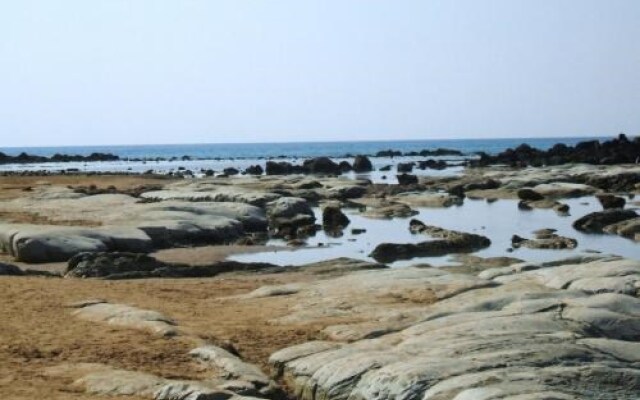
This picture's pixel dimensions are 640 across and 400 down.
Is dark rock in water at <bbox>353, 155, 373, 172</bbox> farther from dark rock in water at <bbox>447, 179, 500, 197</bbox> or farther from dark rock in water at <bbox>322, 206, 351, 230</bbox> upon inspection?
dark rock in water at <bbox>322, 206, 351, 230</bbox>

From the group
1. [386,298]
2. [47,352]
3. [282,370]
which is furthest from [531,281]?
[47,352]

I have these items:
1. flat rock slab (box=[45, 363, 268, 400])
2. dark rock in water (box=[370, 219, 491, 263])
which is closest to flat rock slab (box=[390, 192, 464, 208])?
dark rock in water (box=[370, 219, 491, 263])

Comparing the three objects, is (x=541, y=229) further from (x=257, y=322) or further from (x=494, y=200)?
(x=257, y=322)

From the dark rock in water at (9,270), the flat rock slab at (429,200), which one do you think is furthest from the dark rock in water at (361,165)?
the dark rock in water at (9,270)

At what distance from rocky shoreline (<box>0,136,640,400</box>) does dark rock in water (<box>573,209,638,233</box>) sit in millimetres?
987

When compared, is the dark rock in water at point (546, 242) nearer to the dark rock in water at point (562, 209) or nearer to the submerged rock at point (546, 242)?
the submerged rock at point (546, 242)

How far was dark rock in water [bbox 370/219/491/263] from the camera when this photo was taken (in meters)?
28.0

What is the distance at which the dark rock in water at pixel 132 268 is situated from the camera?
22688 mm

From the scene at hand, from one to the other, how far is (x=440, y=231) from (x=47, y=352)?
22.2 m

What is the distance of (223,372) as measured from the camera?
12016 millimetres

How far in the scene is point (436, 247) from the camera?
29734 mm

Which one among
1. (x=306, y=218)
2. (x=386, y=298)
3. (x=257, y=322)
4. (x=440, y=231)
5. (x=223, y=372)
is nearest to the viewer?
(x=223, y=372)

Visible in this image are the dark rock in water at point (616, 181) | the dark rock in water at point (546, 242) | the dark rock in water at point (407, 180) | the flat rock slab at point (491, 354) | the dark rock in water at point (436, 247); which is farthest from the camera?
the dark rock in water at point (407, 180)

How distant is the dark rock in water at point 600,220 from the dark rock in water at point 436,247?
5.83 meters
